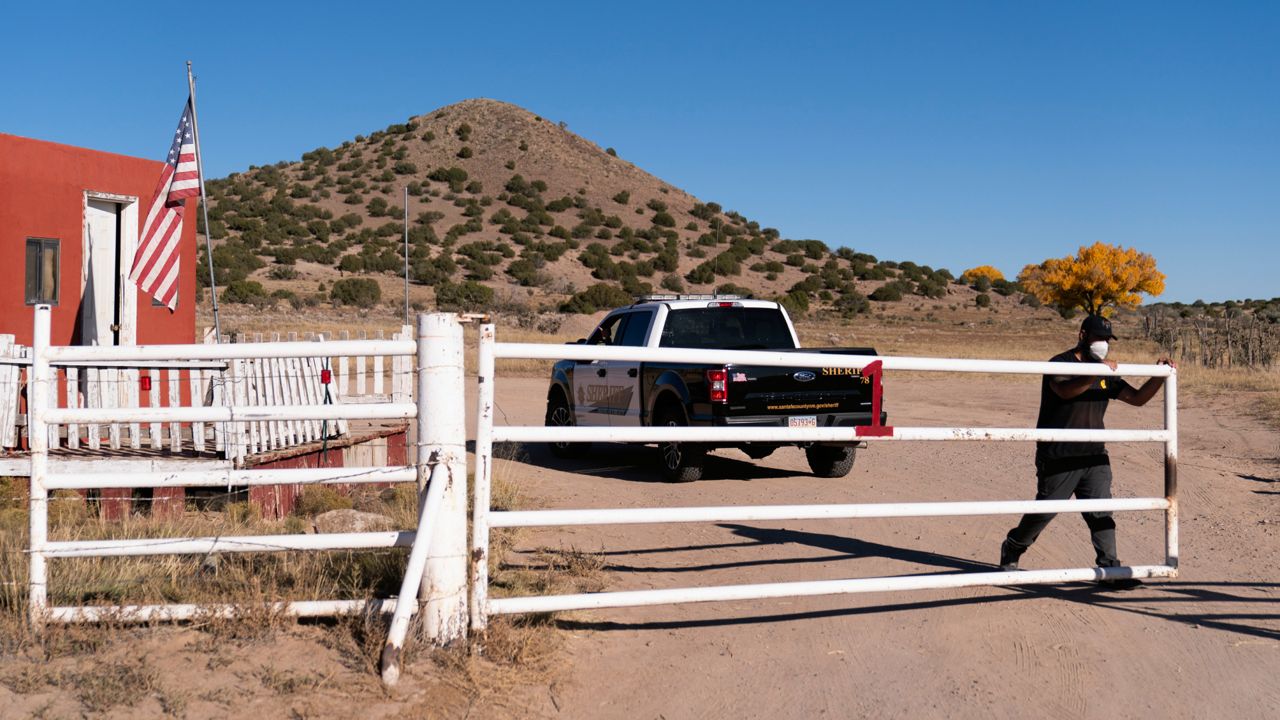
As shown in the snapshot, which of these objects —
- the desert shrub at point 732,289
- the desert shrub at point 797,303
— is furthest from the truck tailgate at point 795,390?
the desert shrub at point 732,289

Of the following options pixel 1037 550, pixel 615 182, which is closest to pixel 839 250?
pixel 615 182

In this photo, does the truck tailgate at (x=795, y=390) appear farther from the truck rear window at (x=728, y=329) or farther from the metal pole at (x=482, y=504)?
the metal pole at (x=482, y=504)

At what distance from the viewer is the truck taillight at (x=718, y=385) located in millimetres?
10773

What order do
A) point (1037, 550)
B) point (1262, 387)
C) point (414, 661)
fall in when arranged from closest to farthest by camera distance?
point (414, 661) < point (1037, 550) < point (1262, 387)

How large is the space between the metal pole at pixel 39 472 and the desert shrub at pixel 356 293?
45.4 meters

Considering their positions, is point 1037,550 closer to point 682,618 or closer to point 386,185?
point 682,618

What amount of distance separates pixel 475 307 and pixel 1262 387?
35.3 metres

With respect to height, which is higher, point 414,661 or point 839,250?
point 839,250

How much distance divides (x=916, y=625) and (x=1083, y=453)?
5.85ft

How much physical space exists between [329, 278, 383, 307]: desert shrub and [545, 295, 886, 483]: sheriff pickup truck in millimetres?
37356

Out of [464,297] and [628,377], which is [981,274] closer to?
[464,297]

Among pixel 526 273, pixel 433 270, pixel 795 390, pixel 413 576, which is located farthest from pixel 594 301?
pixel 413 576

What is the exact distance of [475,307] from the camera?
172 feet

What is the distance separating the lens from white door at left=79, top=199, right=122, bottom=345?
1497 centimetres
